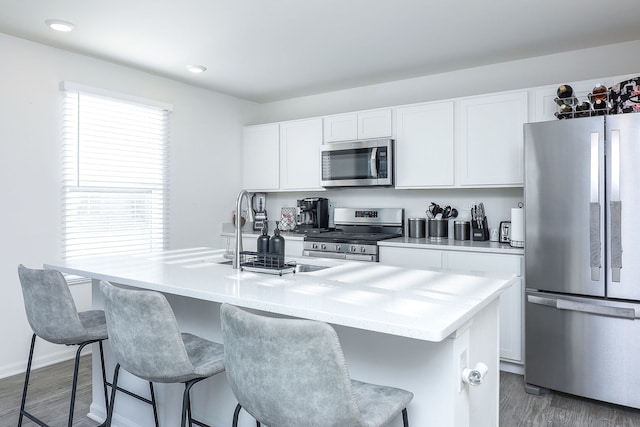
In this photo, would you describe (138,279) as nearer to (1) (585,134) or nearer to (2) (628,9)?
(1) (585,134)

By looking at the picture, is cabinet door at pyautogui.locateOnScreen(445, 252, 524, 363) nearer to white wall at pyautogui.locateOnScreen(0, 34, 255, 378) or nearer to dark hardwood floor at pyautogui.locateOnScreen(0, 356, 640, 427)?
dark hardwood floor at pyautogui.locateOnScreen(0, 356, 640, 427)

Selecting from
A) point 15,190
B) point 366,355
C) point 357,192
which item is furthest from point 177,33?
point 366,355

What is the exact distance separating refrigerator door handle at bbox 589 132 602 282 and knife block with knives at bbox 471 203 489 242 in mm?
1076

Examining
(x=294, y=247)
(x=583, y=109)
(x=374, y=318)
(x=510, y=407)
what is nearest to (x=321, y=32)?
(x=583, y=109)

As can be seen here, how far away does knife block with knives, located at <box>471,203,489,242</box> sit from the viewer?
12.1ft

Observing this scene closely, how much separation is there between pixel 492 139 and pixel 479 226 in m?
0.72

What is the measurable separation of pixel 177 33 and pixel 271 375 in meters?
2.70

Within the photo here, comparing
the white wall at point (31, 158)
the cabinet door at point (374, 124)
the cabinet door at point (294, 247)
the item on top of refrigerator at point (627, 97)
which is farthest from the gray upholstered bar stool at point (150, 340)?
the cabinet door at point (374, 124)

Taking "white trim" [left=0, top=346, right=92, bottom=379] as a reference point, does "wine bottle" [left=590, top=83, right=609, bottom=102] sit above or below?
above

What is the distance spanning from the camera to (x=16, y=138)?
3244mm

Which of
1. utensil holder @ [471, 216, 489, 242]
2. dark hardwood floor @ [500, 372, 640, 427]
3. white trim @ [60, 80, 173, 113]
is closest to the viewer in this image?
dark hardwood floor @ [500, 372, 640, 427]

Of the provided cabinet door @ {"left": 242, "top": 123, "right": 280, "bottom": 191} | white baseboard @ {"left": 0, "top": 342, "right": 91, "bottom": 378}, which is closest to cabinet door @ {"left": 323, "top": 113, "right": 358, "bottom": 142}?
cabinet door @ {"left": 242, "top": 123, "right": 280, "bottom": 191}

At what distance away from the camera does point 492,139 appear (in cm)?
350

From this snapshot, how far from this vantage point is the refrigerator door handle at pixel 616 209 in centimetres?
257
